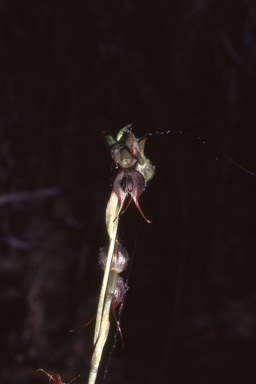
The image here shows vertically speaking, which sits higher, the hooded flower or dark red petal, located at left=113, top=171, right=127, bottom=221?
the hooded flower

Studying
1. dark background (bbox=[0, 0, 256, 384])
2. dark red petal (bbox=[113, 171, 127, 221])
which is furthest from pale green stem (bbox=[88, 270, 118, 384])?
dark background (bbox=[0, 0, 256, 384])

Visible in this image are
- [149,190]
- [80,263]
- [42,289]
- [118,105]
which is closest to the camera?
[42,289]

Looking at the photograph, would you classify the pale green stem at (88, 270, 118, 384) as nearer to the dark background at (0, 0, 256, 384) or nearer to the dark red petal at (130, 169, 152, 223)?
the dark red petal at (130, 169, 152, 223)

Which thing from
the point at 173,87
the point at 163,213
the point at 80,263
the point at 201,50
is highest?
the point at 201,50

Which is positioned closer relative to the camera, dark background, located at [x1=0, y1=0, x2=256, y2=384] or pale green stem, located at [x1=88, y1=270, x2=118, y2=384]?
pale green stem, located at [x1=88, y1=270, x2=118, y2=384]

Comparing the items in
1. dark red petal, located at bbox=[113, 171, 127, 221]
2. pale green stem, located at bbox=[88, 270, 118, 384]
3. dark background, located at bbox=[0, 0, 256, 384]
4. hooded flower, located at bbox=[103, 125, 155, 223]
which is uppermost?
dark background, located at bbox=[0, 0, 256, 384]

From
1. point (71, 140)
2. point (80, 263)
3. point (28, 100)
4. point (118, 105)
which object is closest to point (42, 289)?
point (80, 263)

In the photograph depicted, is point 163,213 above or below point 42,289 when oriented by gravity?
above

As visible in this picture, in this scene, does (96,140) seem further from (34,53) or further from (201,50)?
(201,50)

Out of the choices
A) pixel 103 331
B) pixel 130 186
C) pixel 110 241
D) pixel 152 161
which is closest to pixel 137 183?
pixel 130 186

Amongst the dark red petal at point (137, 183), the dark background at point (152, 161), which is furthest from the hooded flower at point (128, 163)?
the dark background at point (152, 161)
